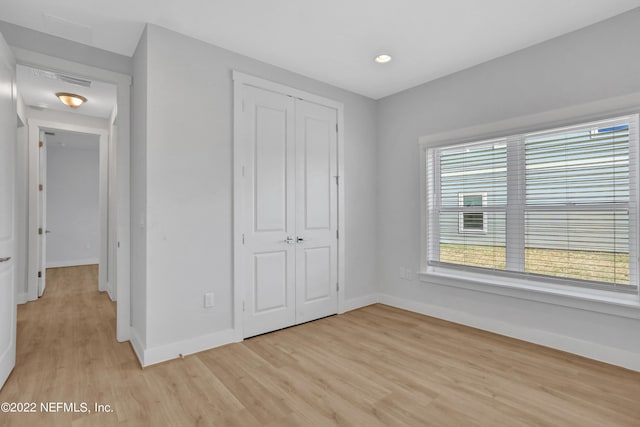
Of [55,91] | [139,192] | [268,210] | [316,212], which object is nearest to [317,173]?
[316,212]

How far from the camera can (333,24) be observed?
2.63m

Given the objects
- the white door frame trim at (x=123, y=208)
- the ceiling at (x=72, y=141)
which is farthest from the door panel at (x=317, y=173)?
the ceiling at (x=72, y=141)

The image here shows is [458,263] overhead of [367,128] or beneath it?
beneath

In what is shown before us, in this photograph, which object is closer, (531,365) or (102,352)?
(531,365)

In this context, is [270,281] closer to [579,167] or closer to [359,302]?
[359,302]

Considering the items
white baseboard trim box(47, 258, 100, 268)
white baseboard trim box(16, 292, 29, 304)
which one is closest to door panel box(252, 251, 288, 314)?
white baseboard trim box(16, 292, 29, 304)

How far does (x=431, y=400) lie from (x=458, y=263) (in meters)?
1.83

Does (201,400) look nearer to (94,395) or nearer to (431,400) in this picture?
(94,395)

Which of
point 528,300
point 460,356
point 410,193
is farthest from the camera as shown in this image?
point 410,193

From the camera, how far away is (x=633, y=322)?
7.96 ft

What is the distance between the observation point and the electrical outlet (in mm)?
2834

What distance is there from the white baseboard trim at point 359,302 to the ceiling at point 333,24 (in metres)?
2.73

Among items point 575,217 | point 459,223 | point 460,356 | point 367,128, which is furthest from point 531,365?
point 367,128

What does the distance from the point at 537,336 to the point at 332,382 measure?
6.44 feet
